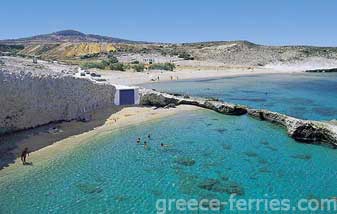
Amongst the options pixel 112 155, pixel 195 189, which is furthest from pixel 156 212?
pixel 112 155

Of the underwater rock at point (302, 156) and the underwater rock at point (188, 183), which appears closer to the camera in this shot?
the underwater rock at point (188, 183)

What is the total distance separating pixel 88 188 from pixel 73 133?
32.2 feet

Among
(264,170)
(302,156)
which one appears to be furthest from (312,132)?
(264,170)

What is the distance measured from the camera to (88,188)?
60.1 ft

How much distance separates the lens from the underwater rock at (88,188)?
18.0 meters

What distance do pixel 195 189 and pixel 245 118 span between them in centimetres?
1717

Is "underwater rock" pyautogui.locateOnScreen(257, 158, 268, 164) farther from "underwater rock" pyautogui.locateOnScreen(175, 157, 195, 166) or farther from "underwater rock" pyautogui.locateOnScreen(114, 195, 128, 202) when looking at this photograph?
"underwater rock" pyautogui.locateOnScreen(114, 195, 128, 202)

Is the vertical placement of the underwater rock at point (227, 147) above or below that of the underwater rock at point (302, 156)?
above

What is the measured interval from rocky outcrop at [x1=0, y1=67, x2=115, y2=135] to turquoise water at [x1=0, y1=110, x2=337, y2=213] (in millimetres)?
5003

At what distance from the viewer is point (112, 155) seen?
923 inches

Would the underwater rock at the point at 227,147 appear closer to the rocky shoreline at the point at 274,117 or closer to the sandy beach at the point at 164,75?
the rocky shoreline at the point at 274,117

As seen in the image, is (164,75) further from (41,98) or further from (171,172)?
(171,172)

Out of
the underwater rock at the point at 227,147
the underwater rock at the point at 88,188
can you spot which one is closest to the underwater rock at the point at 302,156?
the underwater rock at the point at 227,147

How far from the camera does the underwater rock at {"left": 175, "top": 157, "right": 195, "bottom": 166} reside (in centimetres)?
2205
